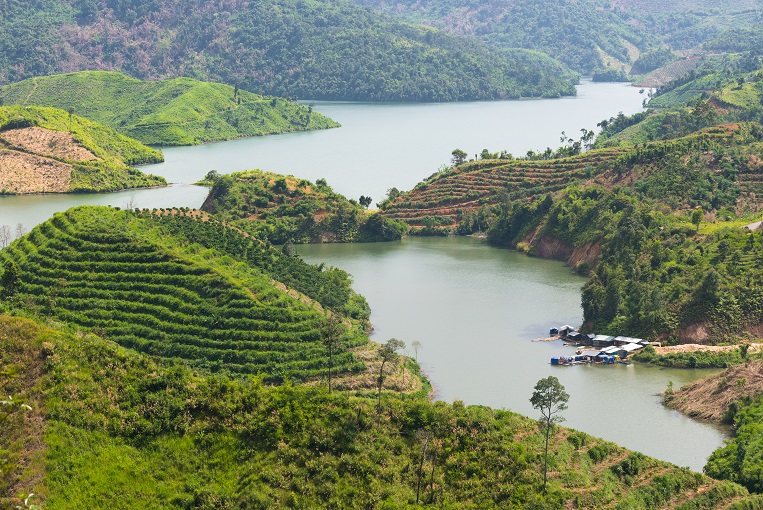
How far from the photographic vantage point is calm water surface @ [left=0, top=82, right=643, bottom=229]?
8744cm

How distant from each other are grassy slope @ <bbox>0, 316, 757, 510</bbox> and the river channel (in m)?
6.39

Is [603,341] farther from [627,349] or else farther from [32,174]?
[32,174]

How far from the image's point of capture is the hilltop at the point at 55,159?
90.2m

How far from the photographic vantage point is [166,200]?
85.1 m

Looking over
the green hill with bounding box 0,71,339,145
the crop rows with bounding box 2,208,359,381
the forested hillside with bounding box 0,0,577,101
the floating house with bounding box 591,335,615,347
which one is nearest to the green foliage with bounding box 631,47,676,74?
the forested hillside with bounding box 0,0,577,101

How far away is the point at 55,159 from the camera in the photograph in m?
93.1

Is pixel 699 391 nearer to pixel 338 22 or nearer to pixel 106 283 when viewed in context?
pixel 106 283

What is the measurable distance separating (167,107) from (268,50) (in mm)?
51296

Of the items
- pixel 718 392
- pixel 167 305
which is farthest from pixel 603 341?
pixel 167 305

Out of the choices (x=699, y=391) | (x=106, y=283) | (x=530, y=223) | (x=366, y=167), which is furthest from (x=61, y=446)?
(x=366, y=167)

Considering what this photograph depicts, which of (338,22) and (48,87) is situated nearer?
(48,87)

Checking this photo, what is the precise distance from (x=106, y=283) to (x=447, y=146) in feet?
245

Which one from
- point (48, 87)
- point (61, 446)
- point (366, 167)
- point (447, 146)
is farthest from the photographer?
point (48, 87)

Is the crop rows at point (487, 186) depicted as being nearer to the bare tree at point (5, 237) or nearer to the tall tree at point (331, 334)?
the bare tree at point (5, 237)
